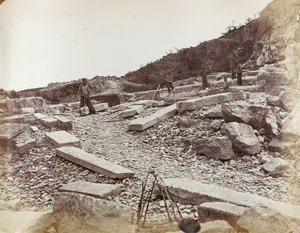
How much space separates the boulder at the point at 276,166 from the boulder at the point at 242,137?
0.39m

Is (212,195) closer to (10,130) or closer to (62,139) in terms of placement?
(62,139)

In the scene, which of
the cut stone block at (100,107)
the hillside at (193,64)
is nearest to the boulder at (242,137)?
the hillside at (193,64)

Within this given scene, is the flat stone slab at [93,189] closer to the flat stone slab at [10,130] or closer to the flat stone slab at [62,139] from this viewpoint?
the flat stone slab at [62,139]

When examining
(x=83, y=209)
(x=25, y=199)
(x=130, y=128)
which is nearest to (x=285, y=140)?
(x=130, y=128)

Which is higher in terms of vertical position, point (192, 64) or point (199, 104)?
point (192, 64)

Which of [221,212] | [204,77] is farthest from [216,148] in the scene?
[204,77]

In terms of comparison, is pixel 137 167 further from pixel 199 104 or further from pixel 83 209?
pixel 199 104

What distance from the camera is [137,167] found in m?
3.85

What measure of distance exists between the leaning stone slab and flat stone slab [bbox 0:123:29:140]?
312 cm

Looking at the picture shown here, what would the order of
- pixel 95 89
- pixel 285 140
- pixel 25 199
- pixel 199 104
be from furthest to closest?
1. pixel 95 89
2. pixel 199 104
3. pixel 285 140
4. pixel 25 199

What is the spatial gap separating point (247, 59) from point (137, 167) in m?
9.37

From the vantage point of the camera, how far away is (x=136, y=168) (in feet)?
12.6

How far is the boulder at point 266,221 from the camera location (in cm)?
265

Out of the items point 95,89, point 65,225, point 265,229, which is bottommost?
point 265,229
